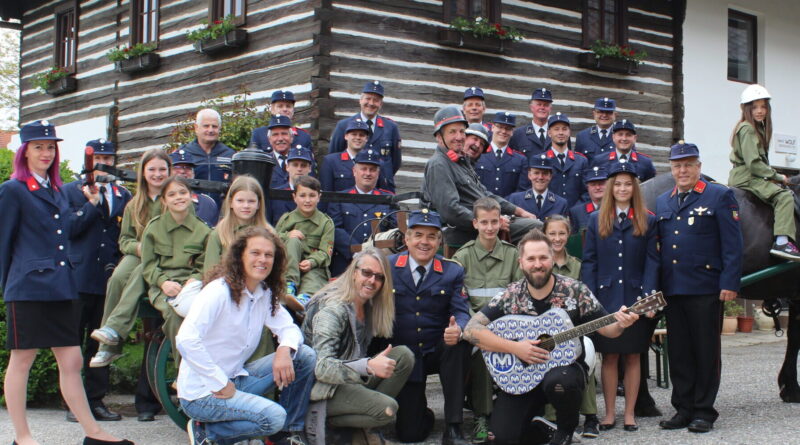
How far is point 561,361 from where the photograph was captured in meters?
5.24

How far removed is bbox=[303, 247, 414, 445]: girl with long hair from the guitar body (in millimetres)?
563

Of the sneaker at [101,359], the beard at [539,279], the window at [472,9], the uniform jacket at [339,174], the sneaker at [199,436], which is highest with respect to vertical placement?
the window at [472,9]

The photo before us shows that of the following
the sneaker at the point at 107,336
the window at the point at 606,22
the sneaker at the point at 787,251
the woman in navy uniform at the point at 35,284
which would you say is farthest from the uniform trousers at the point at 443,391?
the window at the point at 606,22

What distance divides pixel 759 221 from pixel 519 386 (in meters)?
2.63

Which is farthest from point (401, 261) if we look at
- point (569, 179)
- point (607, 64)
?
point (607, 64)

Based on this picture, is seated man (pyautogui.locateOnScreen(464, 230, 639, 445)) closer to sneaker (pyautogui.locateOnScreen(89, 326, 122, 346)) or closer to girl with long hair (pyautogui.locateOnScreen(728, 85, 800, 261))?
girl with long hair (pyautogui.locateOnScreen(728, 85, 800, 261))

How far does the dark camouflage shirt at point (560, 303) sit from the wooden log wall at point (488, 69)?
16.7 feet

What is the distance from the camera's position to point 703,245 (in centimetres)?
A: 596

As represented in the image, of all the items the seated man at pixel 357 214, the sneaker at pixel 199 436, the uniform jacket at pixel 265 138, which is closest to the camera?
the sneaker at pixel 199 436

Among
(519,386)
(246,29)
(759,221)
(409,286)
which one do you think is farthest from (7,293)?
(246,29)

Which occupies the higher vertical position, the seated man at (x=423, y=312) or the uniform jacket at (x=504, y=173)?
the uniform jacket at (x=504, y=173)

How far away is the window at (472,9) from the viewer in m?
11.3

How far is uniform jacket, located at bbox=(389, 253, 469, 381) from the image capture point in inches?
226

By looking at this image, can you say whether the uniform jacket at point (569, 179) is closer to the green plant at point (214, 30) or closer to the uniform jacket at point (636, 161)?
the uniform jacket at point (636, 161)
